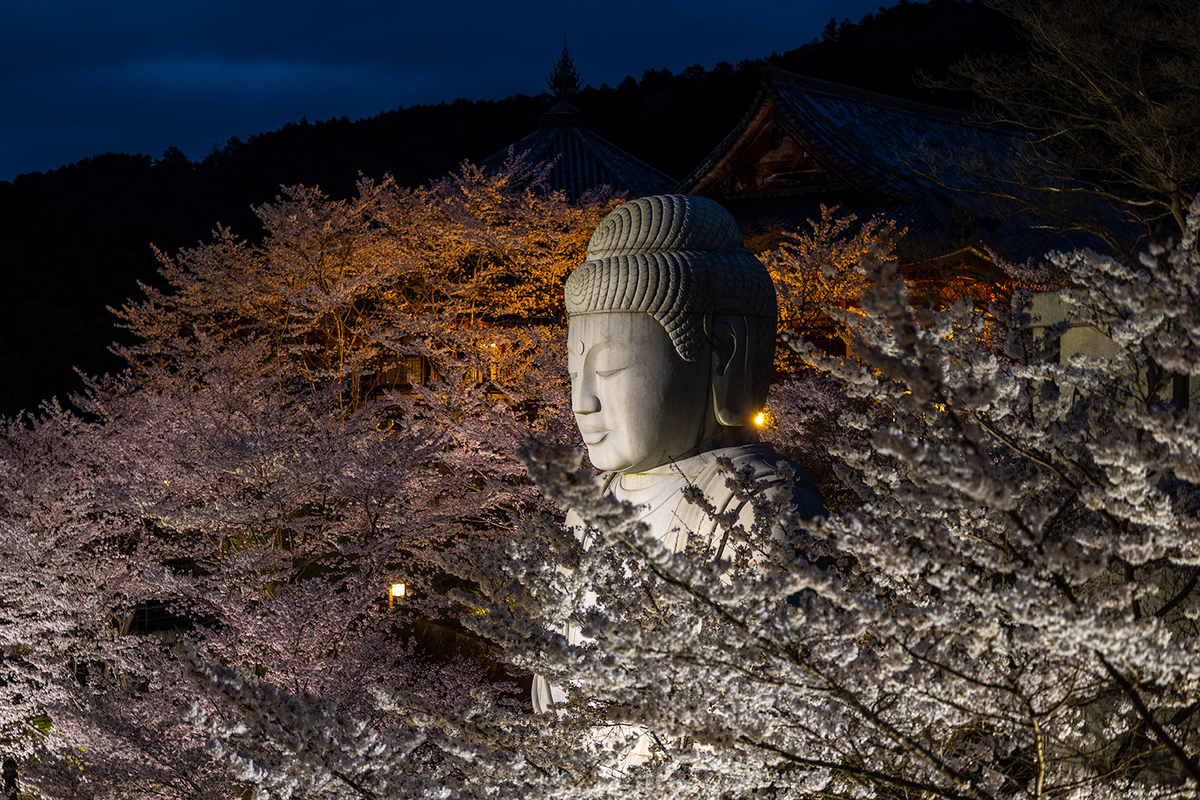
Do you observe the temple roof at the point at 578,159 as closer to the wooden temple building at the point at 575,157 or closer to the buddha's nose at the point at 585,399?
the wooden temple building at the point at 575,157

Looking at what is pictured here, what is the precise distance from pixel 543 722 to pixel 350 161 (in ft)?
127

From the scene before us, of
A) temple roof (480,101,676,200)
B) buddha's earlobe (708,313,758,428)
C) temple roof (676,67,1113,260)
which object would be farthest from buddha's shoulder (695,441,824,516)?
temple roof (480,101,676,200)

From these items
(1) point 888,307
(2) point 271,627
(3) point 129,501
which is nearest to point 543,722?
(1) point 888,307

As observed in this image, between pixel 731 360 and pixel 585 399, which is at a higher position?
pixel 731 360

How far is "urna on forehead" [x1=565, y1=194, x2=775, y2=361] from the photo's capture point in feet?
12.0

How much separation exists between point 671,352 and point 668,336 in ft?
0.21

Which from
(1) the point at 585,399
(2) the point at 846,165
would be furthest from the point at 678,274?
(2) the point at 846,165

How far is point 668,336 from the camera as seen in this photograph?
3695mm

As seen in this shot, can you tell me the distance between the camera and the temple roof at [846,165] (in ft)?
52.9

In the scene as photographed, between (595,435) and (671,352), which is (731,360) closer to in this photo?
(671,352)

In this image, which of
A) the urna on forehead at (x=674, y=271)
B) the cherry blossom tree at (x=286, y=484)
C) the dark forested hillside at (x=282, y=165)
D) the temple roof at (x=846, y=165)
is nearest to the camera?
the urna on forehead at (x=674, y=271)

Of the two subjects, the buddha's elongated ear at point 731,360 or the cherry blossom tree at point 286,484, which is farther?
the cherry blossom tree at point 286,484

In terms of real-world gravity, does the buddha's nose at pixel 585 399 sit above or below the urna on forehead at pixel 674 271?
below

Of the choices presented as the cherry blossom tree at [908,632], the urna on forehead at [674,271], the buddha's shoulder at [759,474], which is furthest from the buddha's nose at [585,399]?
the cherry blossom tree at [908,632]
